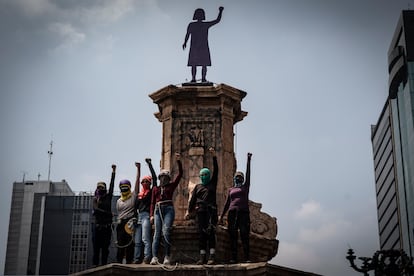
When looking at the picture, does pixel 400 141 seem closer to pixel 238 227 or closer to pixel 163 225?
pixel 238 227

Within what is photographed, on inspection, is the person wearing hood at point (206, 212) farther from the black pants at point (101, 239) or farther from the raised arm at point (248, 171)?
the black pants at point (101, 239)

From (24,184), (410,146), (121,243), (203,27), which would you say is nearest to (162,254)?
(121,243)

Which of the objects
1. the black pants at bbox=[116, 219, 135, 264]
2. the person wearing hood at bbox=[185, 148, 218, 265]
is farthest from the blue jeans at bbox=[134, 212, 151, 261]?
the person wearing hood at bbox=[185, 148, 218, 265]

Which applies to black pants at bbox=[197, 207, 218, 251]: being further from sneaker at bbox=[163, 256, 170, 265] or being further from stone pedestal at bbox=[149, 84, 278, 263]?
stone pedestal at bbox=[149, 84, 278, 263]

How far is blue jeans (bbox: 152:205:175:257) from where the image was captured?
17234mm

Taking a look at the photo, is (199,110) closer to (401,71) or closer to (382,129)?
(401,71)

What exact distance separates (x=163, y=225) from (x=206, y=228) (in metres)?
1.03

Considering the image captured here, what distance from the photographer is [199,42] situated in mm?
22734

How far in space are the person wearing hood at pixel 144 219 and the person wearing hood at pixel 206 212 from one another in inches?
41.3

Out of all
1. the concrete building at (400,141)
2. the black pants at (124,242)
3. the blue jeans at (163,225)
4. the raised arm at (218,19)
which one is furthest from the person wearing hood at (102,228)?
the concrete building at (400,141)

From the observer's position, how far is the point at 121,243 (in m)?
18.1

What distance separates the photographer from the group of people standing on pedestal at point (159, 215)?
56.6 feet

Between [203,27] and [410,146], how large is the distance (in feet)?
185

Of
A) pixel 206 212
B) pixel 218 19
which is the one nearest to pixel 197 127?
pixel 218 19
